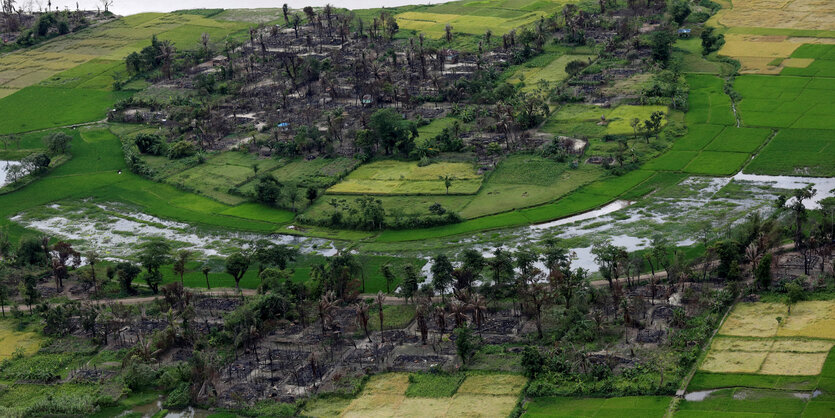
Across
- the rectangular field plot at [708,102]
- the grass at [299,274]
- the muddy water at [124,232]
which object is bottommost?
the grass at [299,274]

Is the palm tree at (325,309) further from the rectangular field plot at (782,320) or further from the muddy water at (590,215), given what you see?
the rectangular field plot at (782,320)

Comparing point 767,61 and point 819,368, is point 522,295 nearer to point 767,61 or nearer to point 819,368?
point 819,368

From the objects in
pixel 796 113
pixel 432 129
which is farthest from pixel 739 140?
pixel 432 129

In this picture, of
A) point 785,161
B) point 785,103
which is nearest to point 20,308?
point 785,161

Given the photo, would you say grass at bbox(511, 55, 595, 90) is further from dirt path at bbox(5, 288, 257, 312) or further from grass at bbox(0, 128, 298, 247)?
dirt path at bbox(5, 288, 257, 312)

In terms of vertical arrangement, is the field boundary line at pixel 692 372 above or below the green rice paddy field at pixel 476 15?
below

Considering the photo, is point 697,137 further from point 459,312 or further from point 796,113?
point 459,312

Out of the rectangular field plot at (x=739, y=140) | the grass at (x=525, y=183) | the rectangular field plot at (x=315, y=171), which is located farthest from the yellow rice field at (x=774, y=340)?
the rectangular field plot at (x=315, y=171)
